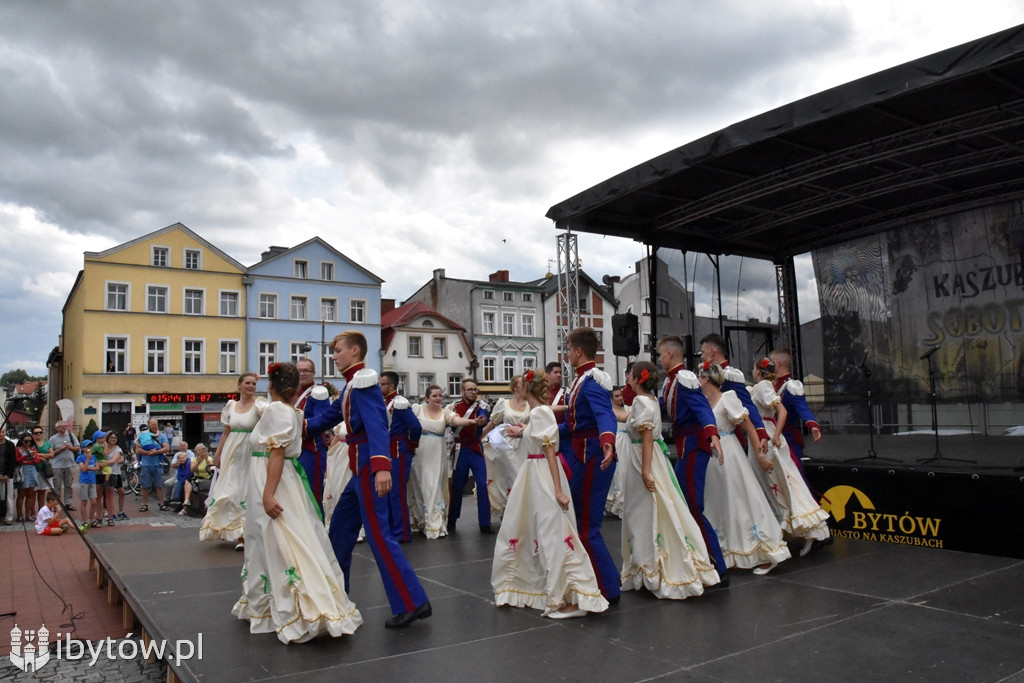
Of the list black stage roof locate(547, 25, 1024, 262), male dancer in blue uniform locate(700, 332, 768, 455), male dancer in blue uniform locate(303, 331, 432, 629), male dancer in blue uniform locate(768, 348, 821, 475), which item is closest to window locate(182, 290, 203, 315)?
black stage roof locate(547, 25, 1024, 262)

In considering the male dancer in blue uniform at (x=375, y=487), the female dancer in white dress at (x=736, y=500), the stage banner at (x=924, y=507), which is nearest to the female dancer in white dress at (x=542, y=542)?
the male dancer in blue uniform at (x=375, y=487)

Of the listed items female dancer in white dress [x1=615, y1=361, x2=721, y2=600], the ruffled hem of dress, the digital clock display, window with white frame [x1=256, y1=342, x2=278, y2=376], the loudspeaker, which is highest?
window with white frame [x1=256, y1=342, x2=278, y2=376]

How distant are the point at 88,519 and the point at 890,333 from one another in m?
13.8

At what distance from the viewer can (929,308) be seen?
11750mm

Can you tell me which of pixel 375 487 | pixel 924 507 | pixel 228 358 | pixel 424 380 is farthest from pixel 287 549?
pixel 424 380

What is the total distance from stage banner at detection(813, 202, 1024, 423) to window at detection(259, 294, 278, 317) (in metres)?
33.1

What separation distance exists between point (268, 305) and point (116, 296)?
743cm

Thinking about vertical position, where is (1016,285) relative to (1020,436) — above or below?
above

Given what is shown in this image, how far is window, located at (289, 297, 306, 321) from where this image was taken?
136ft

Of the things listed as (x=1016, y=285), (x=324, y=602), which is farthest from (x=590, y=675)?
(x=1016, y=285)

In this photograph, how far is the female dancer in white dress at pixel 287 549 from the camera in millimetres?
4328

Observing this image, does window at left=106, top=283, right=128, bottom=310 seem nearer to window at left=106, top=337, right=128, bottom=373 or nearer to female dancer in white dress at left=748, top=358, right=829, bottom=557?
window at left=106, top=337, right=128, bottom=373

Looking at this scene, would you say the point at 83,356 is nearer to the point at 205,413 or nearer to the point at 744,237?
the point at 205,413

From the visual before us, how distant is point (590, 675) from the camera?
380cm
